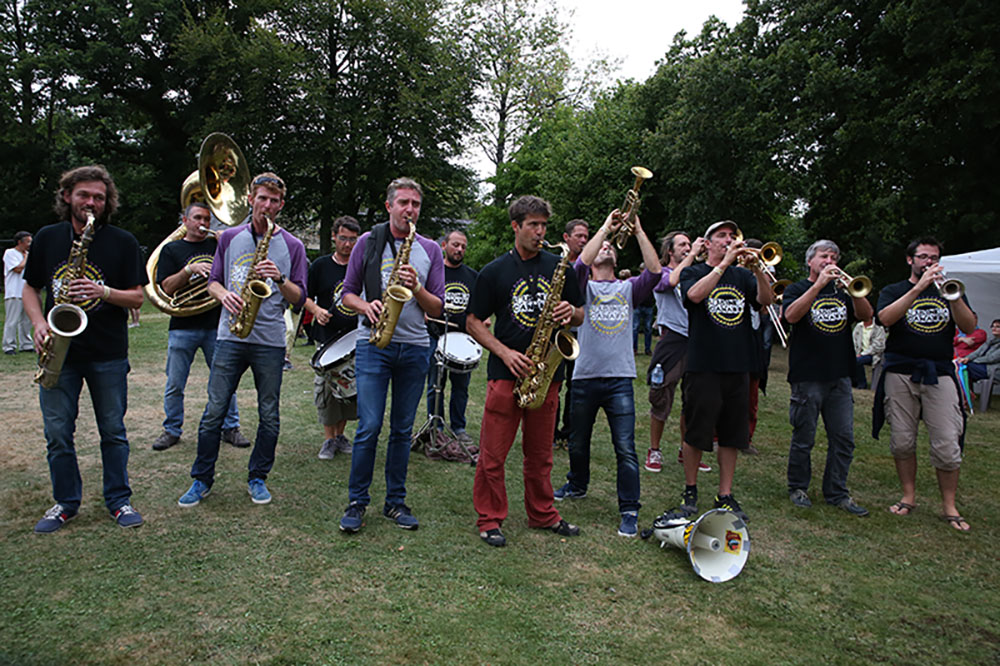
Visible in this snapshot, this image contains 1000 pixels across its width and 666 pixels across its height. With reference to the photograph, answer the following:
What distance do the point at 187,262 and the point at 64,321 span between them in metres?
2.11

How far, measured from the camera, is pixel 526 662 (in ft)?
10.1

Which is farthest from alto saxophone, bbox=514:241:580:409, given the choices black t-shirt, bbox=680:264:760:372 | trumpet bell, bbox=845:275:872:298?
trumpet bell, bbox=845:275:872:298

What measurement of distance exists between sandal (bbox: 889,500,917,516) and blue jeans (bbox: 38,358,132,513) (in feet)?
19.8

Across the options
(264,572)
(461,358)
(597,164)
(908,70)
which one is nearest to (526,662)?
(264,572)

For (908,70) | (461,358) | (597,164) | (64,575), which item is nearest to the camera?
(64,575)

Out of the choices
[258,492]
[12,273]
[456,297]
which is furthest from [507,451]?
[12,273]

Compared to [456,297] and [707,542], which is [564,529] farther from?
[456,297]

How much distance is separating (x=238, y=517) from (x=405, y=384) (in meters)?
1.53

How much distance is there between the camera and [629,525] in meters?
4.75

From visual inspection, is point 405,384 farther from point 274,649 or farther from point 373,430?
point 274,649

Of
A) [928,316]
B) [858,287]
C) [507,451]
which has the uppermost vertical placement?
[858,287]

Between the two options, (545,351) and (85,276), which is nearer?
(85,276)

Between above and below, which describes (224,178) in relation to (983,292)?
above

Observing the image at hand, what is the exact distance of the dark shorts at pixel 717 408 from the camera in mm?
5035
